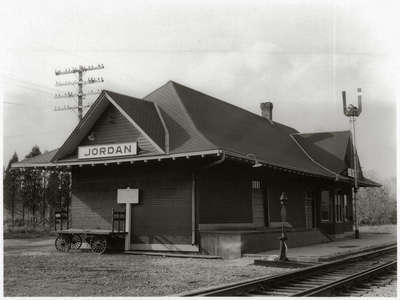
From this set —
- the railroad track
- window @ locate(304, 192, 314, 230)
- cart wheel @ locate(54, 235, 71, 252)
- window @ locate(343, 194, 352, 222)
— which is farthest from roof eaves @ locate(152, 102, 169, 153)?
window @ locate(343, 194, 352, 222)

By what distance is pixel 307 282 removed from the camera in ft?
36.7

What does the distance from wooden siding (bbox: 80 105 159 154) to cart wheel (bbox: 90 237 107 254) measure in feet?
11.0

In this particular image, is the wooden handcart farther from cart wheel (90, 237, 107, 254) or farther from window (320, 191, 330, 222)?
window (320, 191, 330, 222)

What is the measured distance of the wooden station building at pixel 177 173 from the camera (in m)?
17.1

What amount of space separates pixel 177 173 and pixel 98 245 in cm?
380

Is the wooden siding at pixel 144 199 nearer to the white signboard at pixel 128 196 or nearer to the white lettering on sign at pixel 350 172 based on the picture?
the white signboard at pixel 128 196

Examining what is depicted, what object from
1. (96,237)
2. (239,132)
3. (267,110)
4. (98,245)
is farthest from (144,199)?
(267,110)

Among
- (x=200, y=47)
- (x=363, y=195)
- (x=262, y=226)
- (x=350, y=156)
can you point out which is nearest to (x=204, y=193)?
(x=262, y=226)

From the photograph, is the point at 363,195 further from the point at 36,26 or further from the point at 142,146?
the point at 36,26

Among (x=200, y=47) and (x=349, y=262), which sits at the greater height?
(x=200, y=47)

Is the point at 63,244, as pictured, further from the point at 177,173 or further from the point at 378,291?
the point at 378,291

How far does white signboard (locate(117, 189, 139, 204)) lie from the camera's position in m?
18.2

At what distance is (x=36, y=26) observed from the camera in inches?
433

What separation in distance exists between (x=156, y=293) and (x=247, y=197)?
34.4 feet
